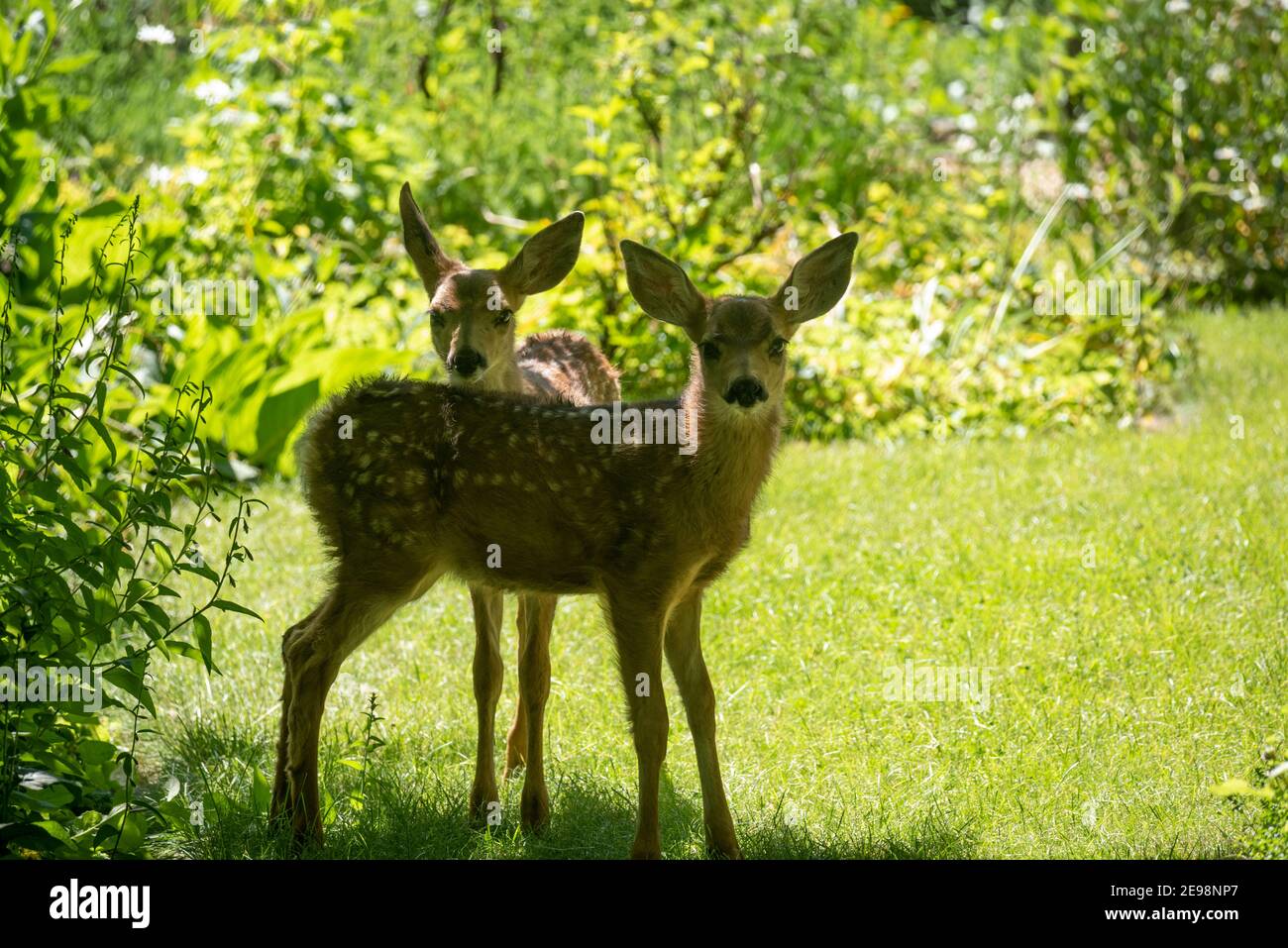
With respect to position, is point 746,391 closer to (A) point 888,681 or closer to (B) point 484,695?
(B) point 484,695

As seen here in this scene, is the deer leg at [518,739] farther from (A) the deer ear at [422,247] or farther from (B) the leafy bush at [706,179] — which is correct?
(B) the leafy bush at [706,179]

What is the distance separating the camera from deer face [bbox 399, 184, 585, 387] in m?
5.80

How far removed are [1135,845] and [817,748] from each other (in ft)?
3.74

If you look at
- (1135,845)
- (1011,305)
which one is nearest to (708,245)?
(1011,305)

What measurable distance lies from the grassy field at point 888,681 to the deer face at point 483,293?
1.21m

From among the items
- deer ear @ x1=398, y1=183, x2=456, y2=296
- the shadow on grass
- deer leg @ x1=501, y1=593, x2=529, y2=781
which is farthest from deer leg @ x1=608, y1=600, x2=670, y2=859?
deer ear @ x1=398, y1=183, x2=456, y2=296

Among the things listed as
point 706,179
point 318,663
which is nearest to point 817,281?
point 318,663

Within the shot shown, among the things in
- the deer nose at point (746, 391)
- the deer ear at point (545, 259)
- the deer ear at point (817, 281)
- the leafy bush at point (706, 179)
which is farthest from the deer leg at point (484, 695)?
the leafy bush at point (706, 179)

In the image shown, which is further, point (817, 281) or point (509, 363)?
point (509, 363)

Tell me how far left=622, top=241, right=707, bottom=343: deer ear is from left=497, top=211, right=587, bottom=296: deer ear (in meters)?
1.00

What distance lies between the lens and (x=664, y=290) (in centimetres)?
500

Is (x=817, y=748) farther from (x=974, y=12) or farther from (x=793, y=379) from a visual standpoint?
(x=974, y=12)

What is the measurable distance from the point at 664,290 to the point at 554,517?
827 mm

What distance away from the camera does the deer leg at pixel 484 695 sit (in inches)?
196
